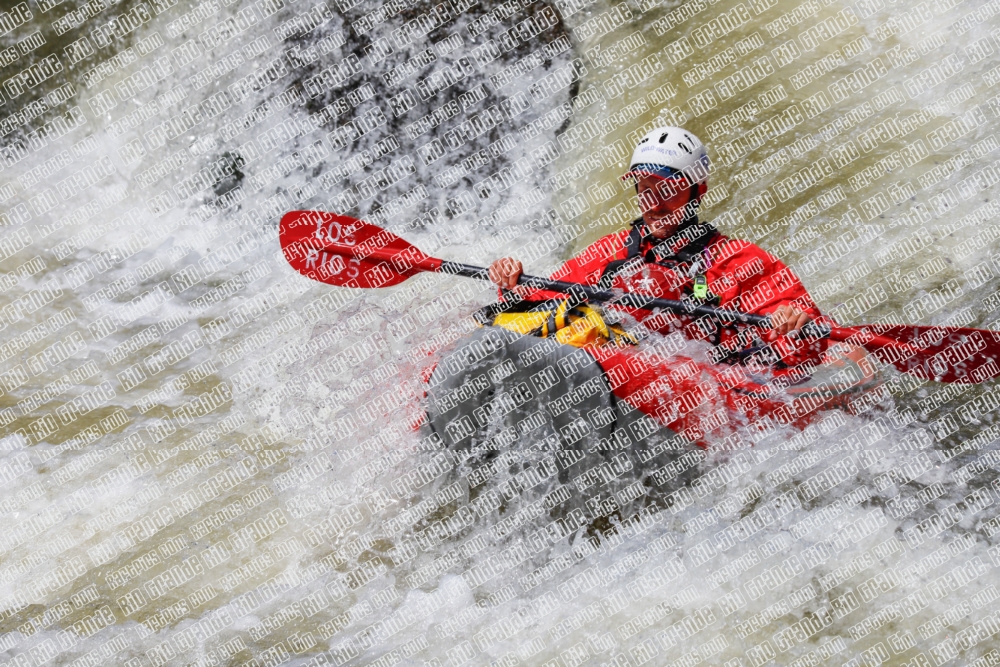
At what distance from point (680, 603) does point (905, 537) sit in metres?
0.93

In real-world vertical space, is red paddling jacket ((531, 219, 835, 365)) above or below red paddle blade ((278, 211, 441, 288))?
below

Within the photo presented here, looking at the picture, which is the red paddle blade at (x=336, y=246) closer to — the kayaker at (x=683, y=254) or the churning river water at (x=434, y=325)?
the churning river water at (x=434, y=325)

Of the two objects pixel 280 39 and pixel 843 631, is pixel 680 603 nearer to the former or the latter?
pixel 843 631

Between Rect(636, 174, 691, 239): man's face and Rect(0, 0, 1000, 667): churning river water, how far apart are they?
0.53m

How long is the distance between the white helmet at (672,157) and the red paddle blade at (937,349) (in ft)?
3.04

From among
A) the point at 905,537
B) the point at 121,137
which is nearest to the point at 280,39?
the point at 121,137

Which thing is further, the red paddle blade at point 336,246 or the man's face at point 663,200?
the red paddle blade at point 336,246

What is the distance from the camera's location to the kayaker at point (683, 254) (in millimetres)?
3639

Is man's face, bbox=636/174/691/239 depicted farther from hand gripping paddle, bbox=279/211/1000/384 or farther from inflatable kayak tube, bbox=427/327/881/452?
inflatable kayak tube, bbox=427/327/881/452

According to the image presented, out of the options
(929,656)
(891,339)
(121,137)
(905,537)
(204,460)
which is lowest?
(929,656)

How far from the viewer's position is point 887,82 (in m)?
4.93

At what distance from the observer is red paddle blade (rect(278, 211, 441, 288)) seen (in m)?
4.02

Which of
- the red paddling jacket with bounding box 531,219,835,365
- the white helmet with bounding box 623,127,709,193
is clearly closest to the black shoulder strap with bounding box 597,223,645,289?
the red paddling jacket with bounding box 531,219,835,365

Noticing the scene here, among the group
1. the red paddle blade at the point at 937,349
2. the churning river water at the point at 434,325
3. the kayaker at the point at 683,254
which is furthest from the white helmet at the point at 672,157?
the red paddle blade at the point at 937,349
